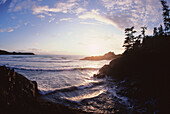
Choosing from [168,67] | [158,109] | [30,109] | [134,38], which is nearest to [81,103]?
[30,109]

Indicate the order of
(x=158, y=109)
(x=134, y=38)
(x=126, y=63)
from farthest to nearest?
(x=134, y=38)
(x=126, y=63)
(x=158, y=109)

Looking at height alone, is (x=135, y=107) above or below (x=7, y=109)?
below

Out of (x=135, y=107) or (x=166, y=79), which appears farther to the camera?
(x=166, y=79)

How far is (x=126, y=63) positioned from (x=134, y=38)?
56.7ft

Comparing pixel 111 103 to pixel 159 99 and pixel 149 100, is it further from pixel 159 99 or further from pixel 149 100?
pixel 159 99

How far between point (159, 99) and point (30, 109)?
8214mm

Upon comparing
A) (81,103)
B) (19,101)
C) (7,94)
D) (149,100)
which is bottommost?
(81,103)

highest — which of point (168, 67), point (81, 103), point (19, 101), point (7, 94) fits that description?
point (168, 67)

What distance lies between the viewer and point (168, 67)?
24.4 feet

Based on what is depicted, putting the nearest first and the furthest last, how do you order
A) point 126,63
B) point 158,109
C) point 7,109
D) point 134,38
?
point 7,109, point 158,109, point 126,63, point 134,38

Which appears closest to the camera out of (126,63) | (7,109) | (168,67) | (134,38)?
(7,109)

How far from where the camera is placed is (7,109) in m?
2.99

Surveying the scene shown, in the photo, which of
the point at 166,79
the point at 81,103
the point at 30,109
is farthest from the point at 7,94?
the point at 166,79

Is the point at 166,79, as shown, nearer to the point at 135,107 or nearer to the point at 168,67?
the point at 168,67
